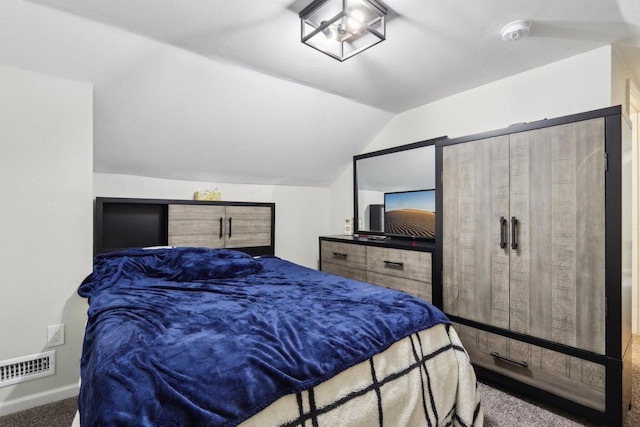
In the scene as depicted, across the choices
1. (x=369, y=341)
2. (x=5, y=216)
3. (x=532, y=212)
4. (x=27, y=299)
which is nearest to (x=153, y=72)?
(x=5, y=216)

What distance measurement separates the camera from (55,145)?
209 cm

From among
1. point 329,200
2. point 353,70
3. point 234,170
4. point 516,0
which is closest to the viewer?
point 516,0

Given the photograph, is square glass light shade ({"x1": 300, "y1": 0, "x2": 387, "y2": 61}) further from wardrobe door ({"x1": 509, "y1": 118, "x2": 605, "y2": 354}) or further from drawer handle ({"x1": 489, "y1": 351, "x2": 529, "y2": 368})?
drawer handle ({"x1": 489, "y1": 351, "x2": 529, "y2": 368})

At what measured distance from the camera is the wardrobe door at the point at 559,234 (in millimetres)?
1816

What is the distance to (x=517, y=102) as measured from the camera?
103 inches

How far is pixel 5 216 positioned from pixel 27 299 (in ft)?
1.73

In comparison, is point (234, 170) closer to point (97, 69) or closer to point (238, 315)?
point (97, 69)

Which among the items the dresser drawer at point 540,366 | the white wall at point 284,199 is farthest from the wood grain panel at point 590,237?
the white wall at point 284,199

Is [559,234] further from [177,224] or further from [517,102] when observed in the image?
[177,224]

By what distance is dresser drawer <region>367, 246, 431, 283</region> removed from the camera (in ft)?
8.87

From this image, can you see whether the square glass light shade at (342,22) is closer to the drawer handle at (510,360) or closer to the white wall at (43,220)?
the white wall at (43,220)

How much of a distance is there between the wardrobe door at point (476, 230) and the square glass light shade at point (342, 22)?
1.10 metres

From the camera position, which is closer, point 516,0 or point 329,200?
point 516,0

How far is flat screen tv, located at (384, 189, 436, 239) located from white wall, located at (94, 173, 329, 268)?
3.45 feet
